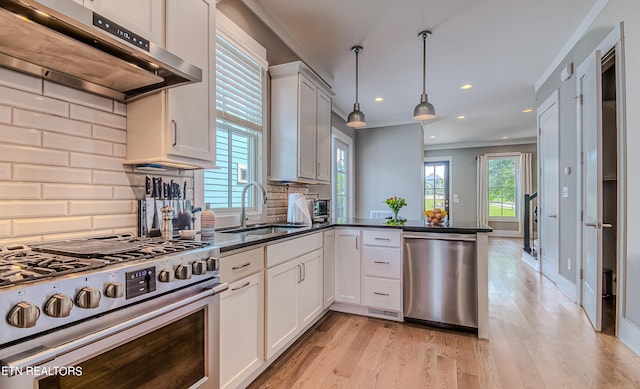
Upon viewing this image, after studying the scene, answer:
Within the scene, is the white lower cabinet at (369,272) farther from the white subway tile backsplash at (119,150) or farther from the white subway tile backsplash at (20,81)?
the white subway tile backsplash at (20,81)

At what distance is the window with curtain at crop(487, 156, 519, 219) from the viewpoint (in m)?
8.53

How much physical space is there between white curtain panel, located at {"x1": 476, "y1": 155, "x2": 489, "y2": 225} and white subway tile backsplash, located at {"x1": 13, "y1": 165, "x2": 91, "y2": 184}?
9274mm

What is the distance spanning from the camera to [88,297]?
34.3 inches

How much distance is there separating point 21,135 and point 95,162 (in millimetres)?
292

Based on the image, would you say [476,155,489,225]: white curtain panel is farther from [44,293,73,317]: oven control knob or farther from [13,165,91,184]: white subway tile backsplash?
[44,293,73,317]: oven control knob

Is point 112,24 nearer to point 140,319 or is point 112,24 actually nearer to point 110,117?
point 110,117

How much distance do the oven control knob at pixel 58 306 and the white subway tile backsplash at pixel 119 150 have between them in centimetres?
98

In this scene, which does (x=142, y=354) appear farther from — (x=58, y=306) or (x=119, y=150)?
(x=119, y=150)

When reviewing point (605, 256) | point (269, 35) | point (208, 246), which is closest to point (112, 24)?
point (208, 246)

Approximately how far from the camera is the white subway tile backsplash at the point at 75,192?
1.32m

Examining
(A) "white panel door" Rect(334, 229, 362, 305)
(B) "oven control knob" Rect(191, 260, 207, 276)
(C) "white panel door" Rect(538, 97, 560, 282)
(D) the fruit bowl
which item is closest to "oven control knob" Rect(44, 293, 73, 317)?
(B) "oven control knob" Rect(191, 260, 207, 276)

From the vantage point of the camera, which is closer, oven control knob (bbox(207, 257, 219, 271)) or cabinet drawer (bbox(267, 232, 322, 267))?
oven control knob (bbox(207, 257, 219, 271))

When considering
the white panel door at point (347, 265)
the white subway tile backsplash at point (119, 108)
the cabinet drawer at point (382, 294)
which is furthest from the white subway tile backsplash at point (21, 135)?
the cabinet drawer at point (382, 294)

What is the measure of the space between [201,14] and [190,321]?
165 centimetres
